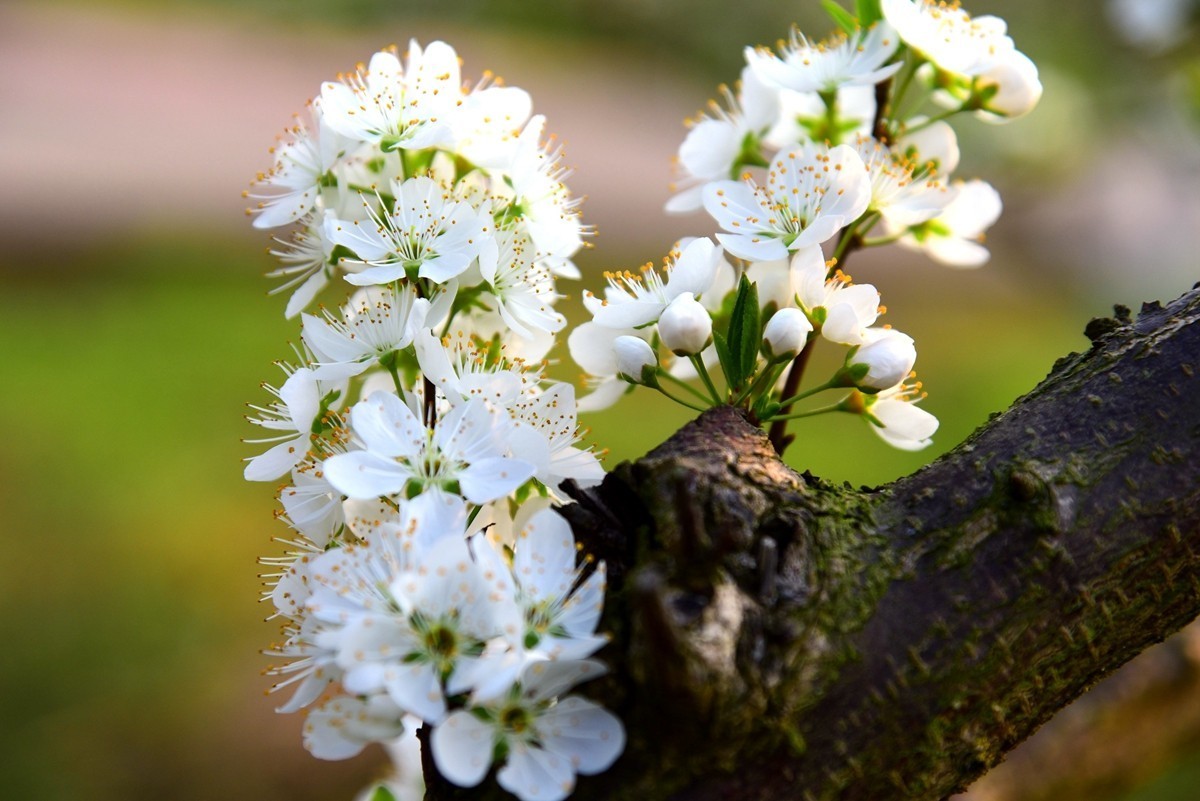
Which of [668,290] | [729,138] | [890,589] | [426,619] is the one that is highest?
[729,138]

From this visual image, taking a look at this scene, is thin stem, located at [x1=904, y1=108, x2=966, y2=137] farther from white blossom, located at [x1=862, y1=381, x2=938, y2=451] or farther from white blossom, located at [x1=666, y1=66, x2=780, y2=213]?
white blossom, located at [x1=862, y1=381, x2=938, y2=451]

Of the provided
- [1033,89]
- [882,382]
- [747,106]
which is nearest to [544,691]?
[882,382]

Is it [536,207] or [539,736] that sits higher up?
[536,207]

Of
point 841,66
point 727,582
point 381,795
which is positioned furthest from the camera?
point 841,66

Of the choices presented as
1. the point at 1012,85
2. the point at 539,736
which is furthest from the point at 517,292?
the point at 1012,85

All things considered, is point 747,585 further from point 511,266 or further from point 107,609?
point 107,609

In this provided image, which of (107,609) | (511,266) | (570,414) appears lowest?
(570,414)

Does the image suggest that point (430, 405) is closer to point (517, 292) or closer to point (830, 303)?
point (517, 292)
